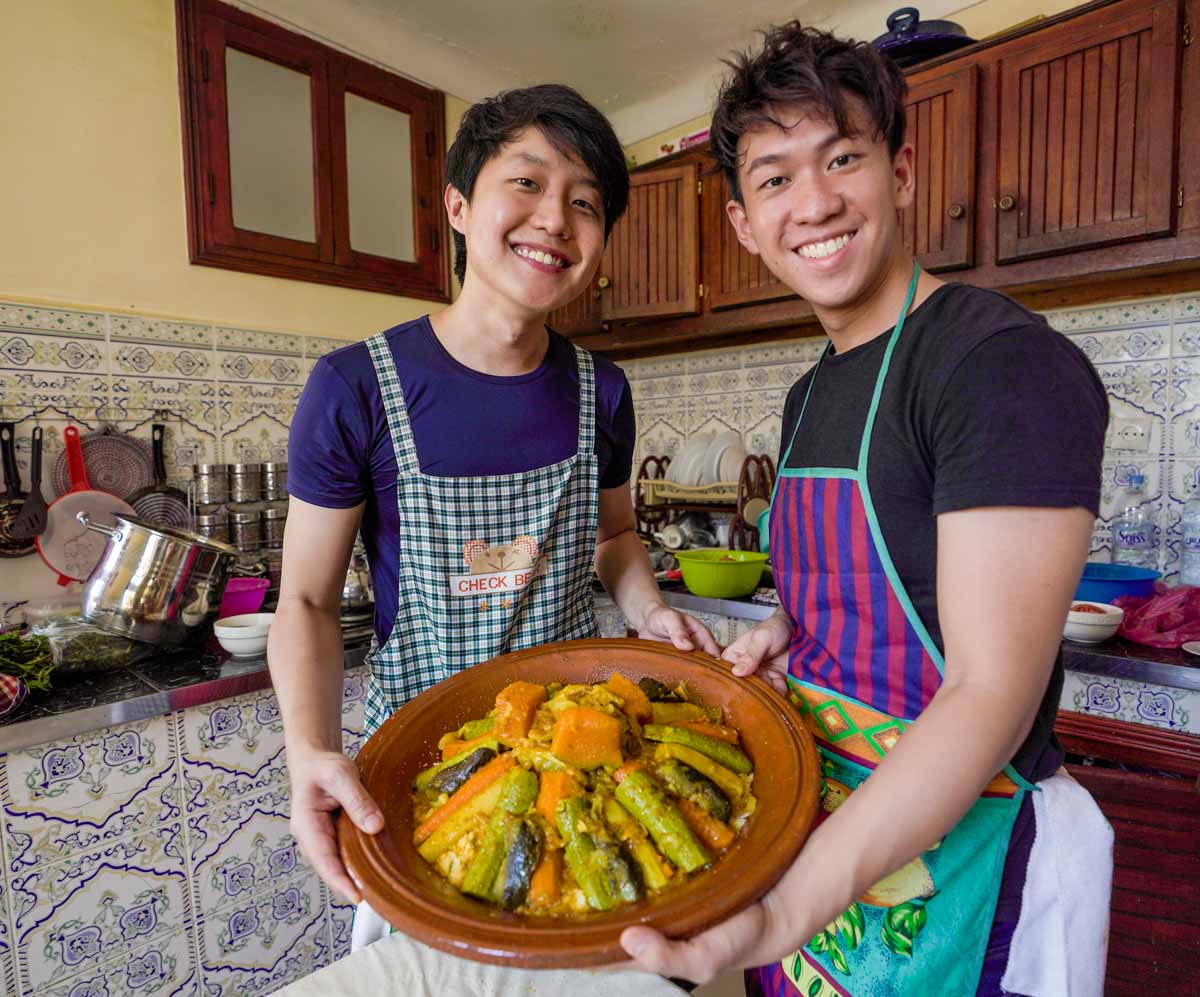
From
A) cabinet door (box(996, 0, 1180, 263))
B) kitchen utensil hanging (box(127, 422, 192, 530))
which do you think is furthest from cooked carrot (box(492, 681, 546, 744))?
cabinet door (box(996, 0, 1180, 263))

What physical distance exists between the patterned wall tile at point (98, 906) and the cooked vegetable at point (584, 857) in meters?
1.44

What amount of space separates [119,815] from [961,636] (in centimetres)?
182

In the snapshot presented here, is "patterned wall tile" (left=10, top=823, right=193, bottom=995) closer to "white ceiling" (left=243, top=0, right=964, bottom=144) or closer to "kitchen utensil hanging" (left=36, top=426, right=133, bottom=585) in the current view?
"kitchen utensil hanging" (left=36, top=426, right=133, bottom=585)

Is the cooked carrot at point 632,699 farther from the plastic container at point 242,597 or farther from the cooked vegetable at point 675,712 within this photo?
the plastic container at point 242,597

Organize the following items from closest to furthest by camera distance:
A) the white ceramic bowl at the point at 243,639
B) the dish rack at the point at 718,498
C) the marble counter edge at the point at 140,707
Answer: the marble counter edge at the point at 140,707
the white ceramic bowl at the point at 243,639
the dish rack at the point at 718,498

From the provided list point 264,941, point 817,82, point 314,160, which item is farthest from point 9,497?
point 817,82

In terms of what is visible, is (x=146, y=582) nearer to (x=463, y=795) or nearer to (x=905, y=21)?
(x=463, y=795)

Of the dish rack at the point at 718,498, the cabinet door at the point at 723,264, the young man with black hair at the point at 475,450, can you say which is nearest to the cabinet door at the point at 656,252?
the cabinet door at the point at 723,264

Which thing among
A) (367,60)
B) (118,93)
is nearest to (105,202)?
(118,93)

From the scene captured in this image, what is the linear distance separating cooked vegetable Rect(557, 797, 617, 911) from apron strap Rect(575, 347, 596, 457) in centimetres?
67

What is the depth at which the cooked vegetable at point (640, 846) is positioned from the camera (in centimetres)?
65

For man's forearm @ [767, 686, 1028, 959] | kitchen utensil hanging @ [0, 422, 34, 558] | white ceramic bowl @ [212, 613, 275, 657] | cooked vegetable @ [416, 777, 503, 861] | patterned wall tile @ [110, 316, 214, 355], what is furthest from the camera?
patterned wall tile @ [110, 316, 214, 355]

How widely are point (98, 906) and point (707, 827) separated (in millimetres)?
1602

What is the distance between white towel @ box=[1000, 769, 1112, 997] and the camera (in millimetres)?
812
